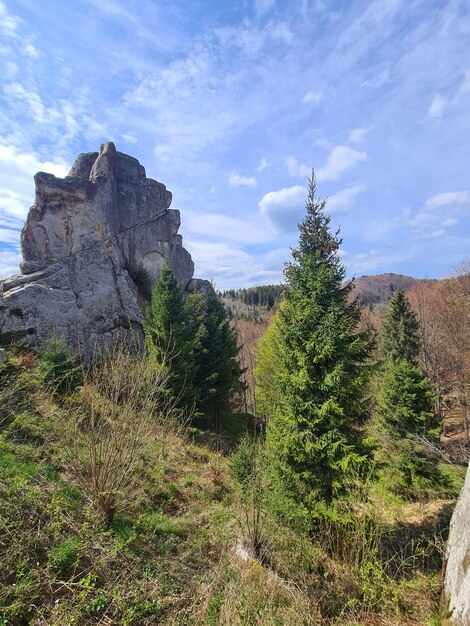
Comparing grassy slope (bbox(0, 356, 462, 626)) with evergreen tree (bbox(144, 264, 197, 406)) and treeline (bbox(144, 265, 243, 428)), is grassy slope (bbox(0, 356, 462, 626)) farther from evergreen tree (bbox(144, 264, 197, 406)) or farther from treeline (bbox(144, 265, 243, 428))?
evergreen tree (bbox(144, 264, 197, 406))

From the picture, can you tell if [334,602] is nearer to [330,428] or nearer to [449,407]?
[330,428]

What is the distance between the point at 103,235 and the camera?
2212 centimetres

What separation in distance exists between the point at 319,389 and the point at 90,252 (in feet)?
61.2

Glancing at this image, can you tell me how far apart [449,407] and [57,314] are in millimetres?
31126

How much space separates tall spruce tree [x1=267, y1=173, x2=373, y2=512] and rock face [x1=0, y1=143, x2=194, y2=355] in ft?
30.0

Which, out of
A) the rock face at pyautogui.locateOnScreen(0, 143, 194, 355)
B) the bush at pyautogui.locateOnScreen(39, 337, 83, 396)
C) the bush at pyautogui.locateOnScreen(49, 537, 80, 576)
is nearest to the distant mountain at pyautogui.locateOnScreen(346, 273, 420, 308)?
the rock face at pyautogui.locateOnScreen(0, 143, 194, 355)

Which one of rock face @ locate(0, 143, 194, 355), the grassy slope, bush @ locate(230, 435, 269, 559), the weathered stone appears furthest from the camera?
the weathered stone

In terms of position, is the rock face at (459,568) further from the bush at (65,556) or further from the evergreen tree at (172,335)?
the evergreen tree at (172,335)

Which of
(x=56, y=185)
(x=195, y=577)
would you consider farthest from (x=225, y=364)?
(x=56, y=185)

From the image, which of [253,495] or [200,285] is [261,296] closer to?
[200,285]

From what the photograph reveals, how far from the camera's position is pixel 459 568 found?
13.5ft

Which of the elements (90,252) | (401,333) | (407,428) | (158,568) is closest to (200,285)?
(90,252)

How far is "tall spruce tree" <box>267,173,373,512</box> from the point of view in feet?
23.6

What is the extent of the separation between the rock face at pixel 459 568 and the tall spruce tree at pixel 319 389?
7.49ft
